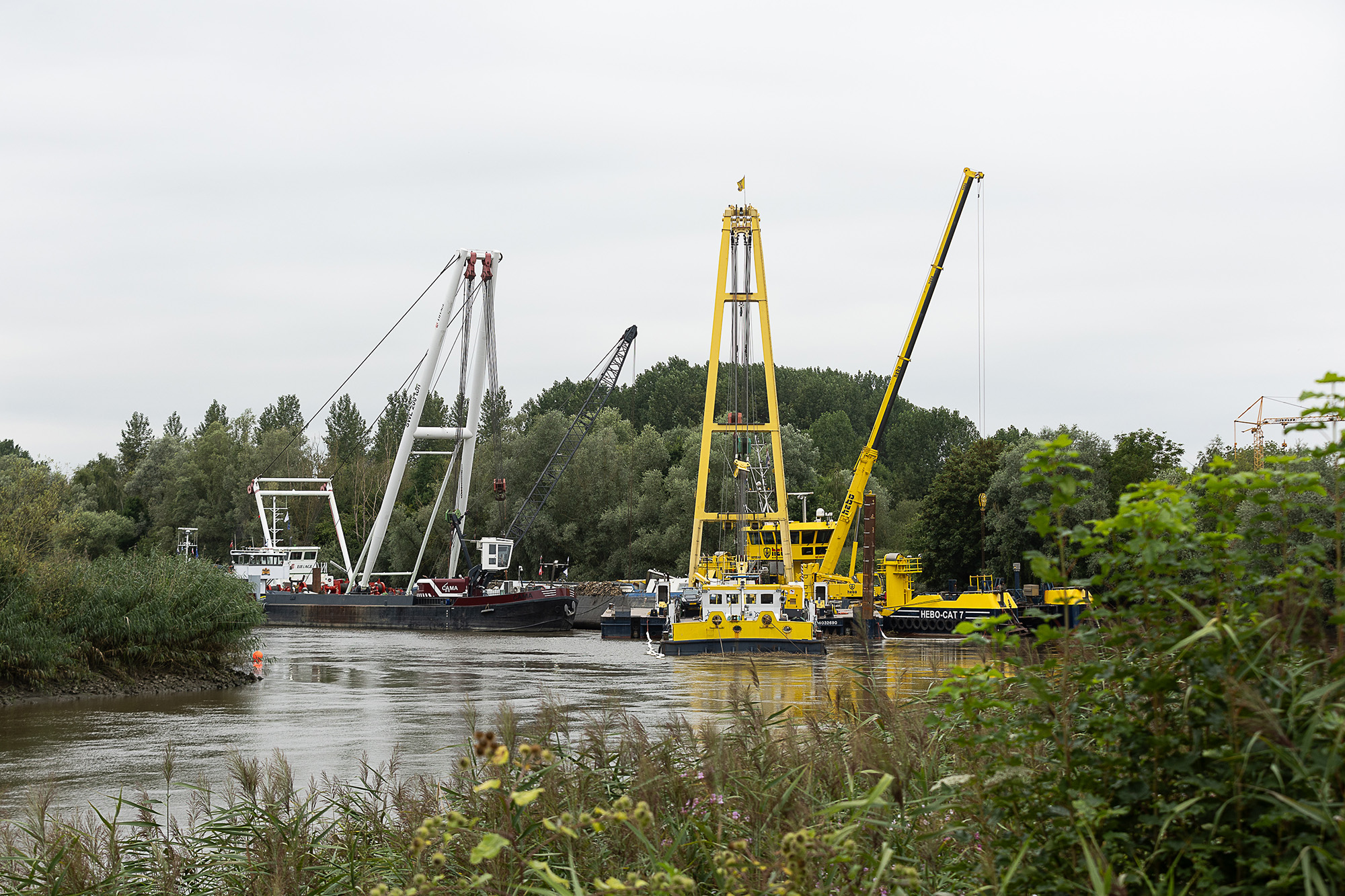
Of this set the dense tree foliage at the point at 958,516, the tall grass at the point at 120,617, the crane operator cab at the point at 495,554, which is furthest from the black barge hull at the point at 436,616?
the tall grass at the point at 120,617

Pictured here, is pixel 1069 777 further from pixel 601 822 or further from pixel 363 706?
pixel 363 706

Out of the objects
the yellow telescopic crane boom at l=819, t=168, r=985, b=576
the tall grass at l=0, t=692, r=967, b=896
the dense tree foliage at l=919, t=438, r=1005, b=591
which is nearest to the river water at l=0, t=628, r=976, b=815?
the tall grass at l=0, t=692, r=967, b=896

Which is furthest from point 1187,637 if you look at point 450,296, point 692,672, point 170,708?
point 450,296

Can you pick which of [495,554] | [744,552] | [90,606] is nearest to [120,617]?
[90,606]

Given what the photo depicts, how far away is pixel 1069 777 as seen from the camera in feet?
11.9

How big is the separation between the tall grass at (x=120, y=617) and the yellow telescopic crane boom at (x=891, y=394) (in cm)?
2959

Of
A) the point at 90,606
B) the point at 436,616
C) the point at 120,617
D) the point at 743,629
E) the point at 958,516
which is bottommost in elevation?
the point at 436,616

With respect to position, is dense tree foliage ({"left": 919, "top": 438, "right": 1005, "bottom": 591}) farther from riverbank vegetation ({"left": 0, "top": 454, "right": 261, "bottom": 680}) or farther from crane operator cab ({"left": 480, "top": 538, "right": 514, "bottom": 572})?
riverbank vegetation ({"left": 0, "top": 454, "right": 261, "bottom": 680})

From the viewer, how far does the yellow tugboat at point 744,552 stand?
35844 mm

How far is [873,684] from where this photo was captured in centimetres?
691

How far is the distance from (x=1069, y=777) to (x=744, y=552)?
4264 cm

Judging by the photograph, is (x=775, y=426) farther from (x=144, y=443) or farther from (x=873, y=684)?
(x=144, y=443)

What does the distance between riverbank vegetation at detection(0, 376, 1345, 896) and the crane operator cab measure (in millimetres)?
61902

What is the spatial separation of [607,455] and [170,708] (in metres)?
52.5
